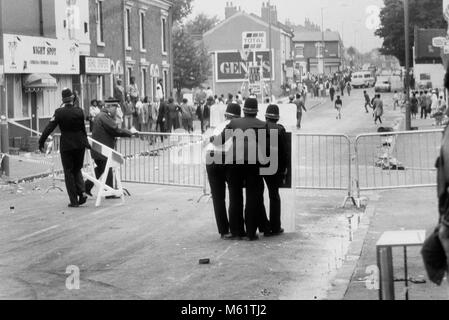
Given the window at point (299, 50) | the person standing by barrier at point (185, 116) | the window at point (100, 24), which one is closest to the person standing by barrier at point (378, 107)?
the person standing by barrier at point (185, 116)

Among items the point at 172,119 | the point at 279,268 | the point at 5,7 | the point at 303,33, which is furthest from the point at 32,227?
the point at 303,33

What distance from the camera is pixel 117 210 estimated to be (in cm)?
1411

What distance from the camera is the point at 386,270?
5988 mm

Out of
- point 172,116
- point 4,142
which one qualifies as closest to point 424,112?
point 172,116

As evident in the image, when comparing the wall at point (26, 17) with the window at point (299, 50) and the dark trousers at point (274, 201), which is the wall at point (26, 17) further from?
the window at point (299, 50)

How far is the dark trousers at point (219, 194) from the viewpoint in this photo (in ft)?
36.8

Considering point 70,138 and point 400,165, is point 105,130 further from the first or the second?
point 400,165

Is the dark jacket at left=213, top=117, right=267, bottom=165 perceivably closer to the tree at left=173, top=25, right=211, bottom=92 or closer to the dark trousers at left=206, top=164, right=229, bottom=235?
the dark trousers at left=206, top=164, right=229, bottom=235

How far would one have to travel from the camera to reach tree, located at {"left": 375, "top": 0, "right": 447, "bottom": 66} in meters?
72.2

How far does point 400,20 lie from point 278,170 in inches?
2729

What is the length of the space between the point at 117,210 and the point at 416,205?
15.3 ft

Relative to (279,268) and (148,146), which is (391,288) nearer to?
(279,268)

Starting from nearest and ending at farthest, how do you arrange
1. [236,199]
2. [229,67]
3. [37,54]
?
1. [236,199]
2. [37,54]
3. [229,67]

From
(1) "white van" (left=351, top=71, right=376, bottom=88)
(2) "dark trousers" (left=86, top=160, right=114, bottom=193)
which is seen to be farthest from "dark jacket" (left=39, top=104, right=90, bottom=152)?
(1) "white van" (left=351, top=71, right=376, bottom=88)
